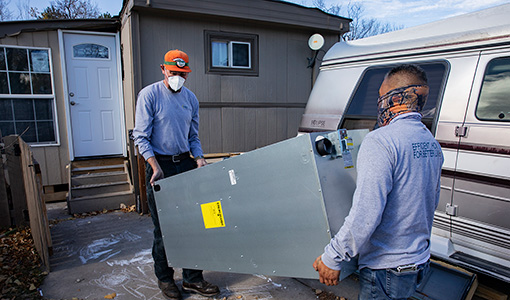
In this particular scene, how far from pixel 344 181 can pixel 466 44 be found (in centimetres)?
190

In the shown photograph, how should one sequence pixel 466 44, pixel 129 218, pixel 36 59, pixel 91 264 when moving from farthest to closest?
pixel 36 59, pixel 129 218, pixel 91 264, pixel 466 44

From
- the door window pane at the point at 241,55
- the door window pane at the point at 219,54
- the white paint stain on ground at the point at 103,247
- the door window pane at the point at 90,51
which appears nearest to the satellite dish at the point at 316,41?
the door window pane at the point at 241,55

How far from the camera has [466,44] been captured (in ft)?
8.55

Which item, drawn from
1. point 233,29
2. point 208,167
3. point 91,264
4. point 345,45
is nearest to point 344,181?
point 208,167

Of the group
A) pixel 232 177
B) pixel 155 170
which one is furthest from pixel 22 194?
pixel 232 177

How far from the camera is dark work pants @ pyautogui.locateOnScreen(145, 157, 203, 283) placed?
8.50 ft

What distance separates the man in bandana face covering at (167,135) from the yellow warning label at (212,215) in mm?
564

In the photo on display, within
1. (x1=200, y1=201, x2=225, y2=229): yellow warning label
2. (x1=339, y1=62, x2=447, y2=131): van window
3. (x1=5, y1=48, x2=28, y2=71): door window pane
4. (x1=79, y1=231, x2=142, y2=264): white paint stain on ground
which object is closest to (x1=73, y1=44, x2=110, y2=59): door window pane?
(x1=5, y1=48, x2=28, y2=71): door window pane

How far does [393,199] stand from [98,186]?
5061 mm

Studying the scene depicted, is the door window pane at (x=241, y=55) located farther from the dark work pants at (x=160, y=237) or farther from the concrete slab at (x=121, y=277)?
the dark work pants at (x=160, y=237)

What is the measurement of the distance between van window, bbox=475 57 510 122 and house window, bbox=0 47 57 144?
6126 mm

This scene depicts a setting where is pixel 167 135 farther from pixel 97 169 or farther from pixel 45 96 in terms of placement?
pixel 45 96

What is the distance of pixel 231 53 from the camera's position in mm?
5934

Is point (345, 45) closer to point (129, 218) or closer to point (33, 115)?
point (129, 218)
